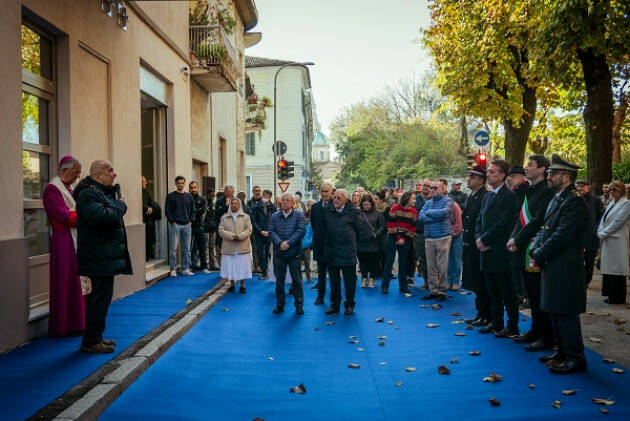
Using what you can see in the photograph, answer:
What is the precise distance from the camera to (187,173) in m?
14.6

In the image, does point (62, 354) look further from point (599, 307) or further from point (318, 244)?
point (599, 307)

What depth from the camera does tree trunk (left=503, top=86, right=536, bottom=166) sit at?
1734cm

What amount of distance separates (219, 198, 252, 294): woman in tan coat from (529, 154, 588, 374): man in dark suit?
6597 mm

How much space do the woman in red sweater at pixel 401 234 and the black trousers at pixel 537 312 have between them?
15.1 feet

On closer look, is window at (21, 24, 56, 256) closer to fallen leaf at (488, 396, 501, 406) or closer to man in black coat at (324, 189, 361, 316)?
man in black coat at (324, 189, 361, 316)

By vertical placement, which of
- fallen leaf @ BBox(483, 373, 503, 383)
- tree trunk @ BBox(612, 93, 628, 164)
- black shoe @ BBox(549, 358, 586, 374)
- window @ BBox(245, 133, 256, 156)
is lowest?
fallen leaf @ BBox(483, 373, 503, 383)

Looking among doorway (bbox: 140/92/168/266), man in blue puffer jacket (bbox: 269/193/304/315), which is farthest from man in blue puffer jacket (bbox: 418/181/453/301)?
doorway (bbox: 140/92/168/266)

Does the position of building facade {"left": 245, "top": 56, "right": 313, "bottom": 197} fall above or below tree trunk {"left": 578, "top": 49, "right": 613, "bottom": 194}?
above

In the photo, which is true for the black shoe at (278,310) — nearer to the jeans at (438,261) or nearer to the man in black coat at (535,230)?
the jeans at (438,261)

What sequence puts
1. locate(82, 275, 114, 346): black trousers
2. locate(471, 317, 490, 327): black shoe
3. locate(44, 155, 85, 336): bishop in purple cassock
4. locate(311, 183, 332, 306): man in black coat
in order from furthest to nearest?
1. locate(311, 183, 332, 306): man in black coat
2. locate(471, 317, 490, 327): black shoe
3. locate(44, 155, 85, 336): bishop in purple cassock
4. locate(82, 275, 114, 346): black trousers

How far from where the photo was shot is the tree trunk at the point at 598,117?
1176 cm

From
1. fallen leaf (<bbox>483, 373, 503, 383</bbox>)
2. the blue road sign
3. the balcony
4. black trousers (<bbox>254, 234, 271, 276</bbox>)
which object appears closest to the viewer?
fallen leaf (<bbox>483, 373, 503, 383</bbox>)

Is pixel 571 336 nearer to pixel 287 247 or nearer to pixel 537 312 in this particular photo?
pixel 537 312

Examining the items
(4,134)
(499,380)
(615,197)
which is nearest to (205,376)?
(499,380)
